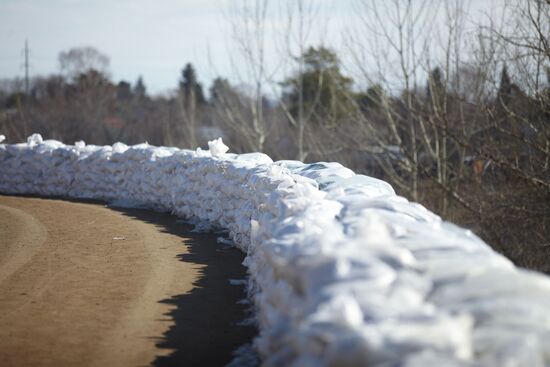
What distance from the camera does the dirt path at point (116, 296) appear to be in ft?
16.5

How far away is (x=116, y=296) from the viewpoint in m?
6.55

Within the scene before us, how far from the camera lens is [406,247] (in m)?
4.20

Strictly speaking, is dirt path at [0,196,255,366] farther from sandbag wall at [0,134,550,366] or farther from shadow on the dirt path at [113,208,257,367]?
sandbag wall at [0,134,550,366]

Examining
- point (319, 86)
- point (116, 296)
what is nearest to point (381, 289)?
point (116, 296)

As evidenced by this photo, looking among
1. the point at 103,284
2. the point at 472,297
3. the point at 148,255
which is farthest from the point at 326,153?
the point at 472,297

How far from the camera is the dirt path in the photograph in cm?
502

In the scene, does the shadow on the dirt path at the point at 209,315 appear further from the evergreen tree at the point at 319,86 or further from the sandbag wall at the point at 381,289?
the evergreen tree at the point at 319,86

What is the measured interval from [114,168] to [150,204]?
1816 mm

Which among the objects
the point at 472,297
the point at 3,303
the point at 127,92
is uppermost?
the point at 127,92

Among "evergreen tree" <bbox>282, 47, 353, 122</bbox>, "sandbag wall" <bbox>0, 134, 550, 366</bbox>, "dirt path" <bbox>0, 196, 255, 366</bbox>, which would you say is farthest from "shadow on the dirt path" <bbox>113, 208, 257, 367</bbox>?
"evergreen tree" <bbox>282, 47, 353, 122</bbox>

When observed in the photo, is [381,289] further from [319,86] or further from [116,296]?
[319,86]

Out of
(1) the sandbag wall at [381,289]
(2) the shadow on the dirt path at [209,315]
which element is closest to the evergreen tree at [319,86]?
(2) the shadow on the dirt path at [209,315]

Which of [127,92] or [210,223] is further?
[127,92]

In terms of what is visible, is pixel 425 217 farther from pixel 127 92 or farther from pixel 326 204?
pixel 127 92
